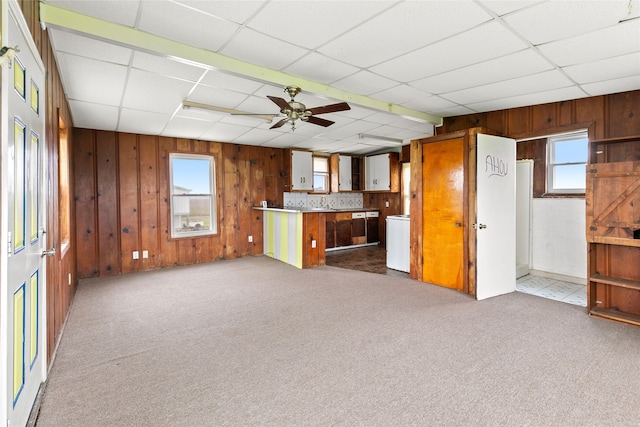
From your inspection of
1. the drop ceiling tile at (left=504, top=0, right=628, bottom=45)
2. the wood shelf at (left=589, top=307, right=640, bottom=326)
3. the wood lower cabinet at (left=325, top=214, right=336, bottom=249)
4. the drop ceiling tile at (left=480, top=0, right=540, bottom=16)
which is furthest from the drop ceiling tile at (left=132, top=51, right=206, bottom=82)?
the wood lower cabinet at (left=325, top=214, right=336, bottom=249)

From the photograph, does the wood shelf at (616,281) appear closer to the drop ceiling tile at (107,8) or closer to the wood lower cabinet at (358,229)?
the drop ceiling tile at (107,8)

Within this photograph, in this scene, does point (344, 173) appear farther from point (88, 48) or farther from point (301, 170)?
point (88, 48)

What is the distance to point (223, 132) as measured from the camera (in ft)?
17.9

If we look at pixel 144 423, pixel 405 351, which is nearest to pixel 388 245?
pixel 405 351

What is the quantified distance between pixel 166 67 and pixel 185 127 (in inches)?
91.5

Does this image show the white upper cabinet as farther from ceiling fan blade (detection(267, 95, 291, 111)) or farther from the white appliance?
ceiling fan blade (detection(267, 95, 291, 111))

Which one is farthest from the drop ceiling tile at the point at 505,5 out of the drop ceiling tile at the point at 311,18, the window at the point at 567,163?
the window at the point at 567,163

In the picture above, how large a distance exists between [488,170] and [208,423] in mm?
3824

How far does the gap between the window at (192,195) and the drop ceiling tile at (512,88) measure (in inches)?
175

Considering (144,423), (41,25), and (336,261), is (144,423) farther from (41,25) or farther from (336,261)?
(336,261)

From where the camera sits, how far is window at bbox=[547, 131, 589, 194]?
4.75 metres

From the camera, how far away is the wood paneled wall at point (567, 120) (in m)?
3.43

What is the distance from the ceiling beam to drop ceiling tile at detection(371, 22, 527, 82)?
0.74 m

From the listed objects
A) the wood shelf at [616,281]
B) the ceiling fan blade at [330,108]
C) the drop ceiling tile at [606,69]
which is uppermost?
the drop ceiling tile at [606,69]
